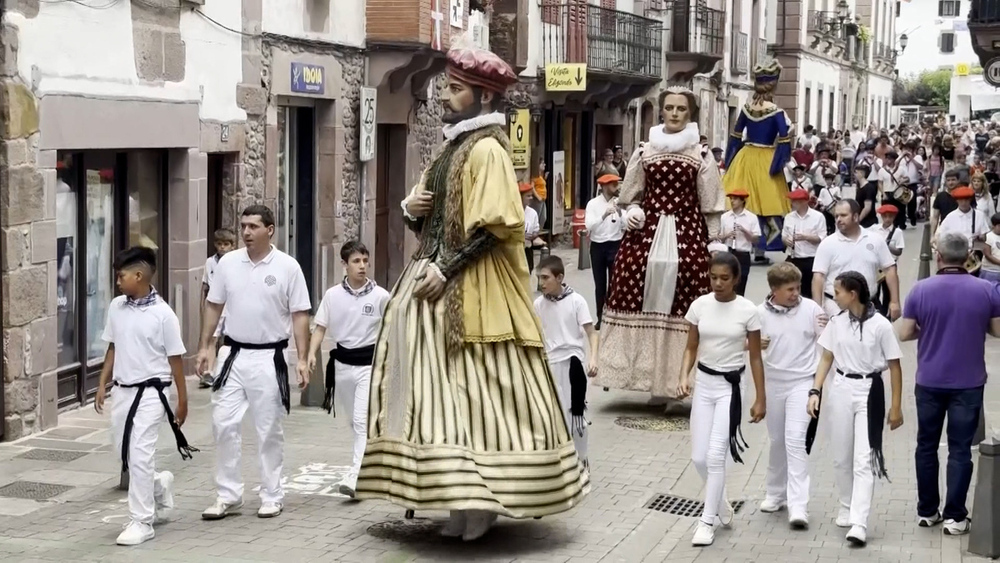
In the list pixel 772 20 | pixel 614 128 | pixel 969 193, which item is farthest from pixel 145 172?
pixel 772 20

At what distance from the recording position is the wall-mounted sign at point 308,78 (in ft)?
55.1

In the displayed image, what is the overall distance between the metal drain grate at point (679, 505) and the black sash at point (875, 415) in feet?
3.32

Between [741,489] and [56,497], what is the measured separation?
3.99m

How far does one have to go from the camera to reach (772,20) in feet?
157

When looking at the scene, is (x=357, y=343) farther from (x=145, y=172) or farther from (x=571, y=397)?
(x=145, y=172)

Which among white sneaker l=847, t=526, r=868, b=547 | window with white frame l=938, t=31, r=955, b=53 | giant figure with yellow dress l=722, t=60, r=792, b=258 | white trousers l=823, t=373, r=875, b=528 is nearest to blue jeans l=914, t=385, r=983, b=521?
white trousers l=823, t=373, r=875, b=528

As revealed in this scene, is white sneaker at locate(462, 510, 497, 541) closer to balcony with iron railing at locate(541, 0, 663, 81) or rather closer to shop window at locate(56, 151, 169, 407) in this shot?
shop window at locate(56, 151, 169, 407)

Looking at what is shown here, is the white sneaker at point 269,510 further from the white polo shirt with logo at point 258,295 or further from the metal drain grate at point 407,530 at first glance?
the white polo shirt with logo at point 258,295

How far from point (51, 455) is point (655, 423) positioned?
4214 mm

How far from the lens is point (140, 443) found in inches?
320

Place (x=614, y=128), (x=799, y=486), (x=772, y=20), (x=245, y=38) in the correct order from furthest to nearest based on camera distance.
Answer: (x=772, y=20)
(x=614, y=128)
(x=245, y=38)
(x=799, y=486)

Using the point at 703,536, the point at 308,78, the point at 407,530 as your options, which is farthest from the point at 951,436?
the point at 308,78

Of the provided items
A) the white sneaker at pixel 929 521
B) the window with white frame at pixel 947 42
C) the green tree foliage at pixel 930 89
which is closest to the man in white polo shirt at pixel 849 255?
the white sneaker at pixel 929 521

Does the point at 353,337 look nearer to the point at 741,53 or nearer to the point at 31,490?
the point at 31,490
